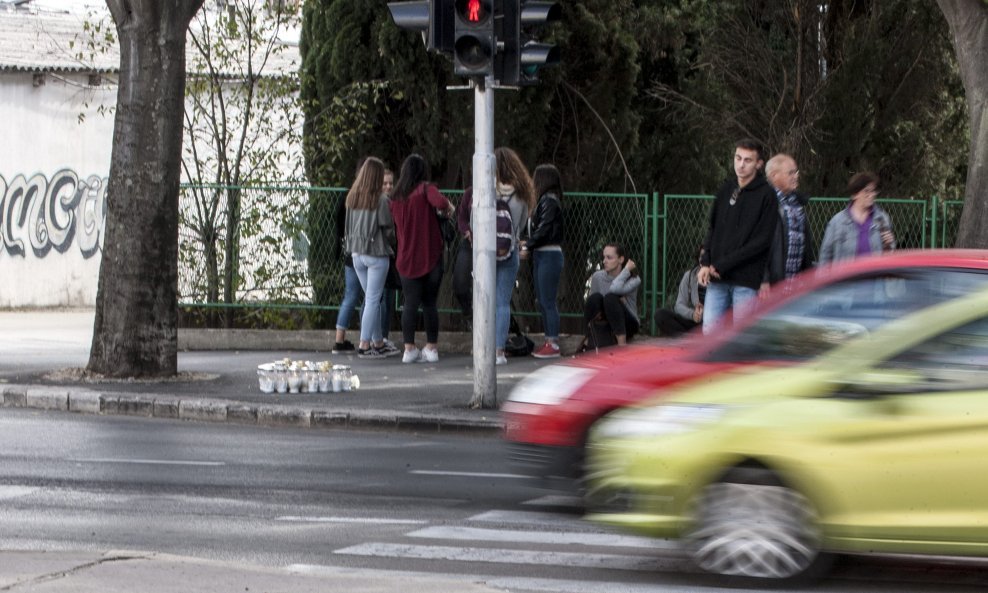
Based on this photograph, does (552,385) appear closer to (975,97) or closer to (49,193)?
(975,97)

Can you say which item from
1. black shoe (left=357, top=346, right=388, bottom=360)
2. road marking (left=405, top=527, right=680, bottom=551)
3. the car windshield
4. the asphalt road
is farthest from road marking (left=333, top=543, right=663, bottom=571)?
black shoe (left=357, top=346, right=388, bottom=360)

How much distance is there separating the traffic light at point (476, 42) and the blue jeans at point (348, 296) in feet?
17.7

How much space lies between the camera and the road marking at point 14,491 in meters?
9.44

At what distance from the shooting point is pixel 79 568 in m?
6.86

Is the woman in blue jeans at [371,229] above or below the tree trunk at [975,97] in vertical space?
below

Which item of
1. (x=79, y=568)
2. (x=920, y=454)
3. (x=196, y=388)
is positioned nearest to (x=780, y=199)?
(x=196, y=388)

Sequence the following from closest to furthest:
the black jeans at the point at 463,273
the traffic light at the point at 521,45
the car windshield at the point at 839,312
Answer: the car windshield at the point at 839,312 → the traffic light at the point at 521,45 → the black jeans at the point at 463,273

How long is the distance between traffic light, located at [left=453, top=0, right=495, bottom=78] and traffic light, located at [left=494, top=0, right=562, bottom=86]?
0.15 m

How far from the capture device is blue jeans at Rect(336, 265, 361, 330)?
58.6 ft

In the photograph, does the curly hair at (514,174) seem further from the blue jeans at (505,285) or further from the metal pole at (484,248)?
the metal pole at (484,248)

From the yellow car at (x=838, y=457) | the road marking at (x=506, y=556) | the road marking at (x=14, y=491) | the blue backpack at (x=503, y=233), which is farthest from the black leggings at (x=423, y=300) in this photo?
the yellow car at (x=838, y=457)

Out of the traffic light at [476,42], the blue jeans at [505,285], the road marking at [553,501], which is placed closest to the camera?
the road marking at [553,501]

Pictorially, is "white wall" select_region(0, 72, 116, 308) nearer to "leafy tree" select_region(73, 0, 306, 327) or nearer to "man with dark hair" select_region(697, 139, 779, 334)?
"leafy tree" select_region(73, 0, 306, 327)

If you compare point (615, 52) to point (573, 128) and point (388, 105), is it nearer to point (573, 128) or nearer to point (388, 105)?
point (573, 128)
